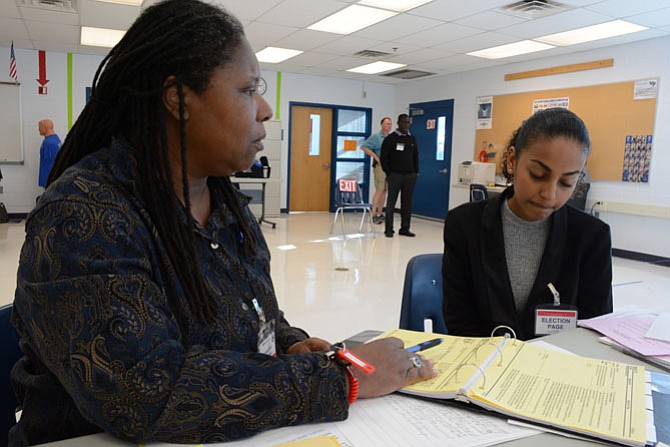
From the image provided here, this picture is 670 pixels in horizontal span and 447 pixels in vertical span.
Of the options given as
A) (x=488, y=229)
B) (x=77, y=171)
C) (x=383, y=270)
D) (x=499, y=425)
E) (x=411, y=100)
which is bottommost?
(x=383, y=270)

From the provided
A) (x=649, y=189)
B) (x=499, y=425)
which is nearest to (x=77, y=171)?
(x=499, y=425)

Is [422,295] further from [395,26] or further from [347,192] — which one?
[347,192]

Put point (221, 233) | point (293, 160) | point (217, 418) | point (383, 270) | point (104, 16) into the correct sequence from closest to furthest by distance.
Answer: point (217, 418) < point (221, 233) < point (383, 270) < point (104, 16) < point (293, 160)

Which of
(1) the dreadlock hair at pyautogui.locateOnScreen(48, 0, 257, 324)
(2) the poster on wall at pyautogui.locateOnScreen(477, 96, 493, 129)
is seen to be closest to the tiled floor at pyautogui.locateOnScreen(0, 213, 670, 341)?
(2) the poster on wall at pyautogui.locateOnScreen(477, 96, 493, 129)

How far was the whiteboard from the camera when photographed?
7609 millimetres

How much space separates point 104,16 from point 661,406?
6364 millimetres

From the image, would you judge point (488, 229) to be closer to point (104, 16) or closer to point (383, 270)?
point (383, 270)

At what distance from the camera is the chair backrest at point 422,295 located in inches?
68.4

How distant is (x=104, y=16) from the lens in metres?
5.79

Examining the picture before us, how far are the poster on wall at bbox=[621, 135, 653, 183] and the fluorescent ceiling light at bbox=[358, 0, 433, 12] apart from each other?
120 inches

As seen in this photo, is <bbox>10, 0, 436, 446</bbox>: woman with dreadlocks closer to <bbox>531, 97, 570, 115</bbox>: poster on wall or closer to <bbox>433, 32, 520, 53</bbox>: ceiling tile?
<bbox>433, 32, 520, 53</bbox>: ceiling tile

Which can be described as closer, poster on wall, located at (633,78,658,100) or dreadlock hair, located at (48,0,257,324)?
dreadlock hair, located at (48,0,257,324)

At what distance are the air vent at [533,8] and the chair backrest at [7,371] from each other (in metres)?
5.01

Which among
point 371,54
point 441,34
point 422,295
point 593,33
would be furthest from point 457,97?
point 422,295
